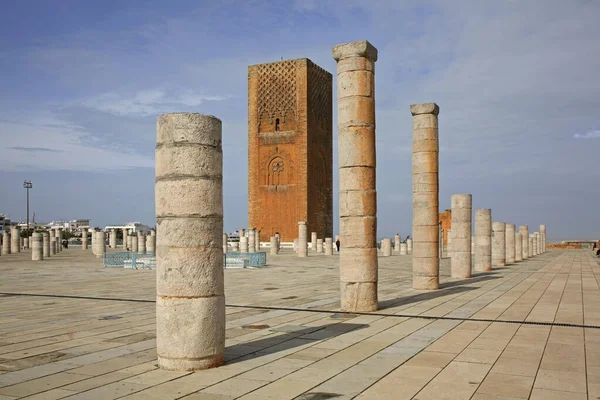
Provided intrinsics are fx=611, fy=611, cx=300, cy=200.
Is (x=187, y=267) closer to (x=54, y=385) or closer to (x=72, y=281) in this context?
(x=54, y=385)

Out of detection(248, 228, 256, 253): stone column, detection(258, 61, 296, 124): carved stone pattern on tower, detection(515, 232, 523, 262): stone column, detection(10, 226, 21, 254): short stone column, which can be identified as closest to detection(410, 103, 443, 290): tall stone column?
detection(515, 232, 523, 262): stone column

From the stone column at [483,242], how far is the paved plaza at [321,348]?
7.41 metres

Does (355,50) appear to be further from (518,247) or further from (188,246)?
(518,247)

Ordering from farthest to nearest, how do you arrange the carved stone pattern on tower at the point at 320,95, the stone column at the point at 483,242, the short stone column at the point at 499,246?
the carved stone pattern on tower at the point at 320,95
the short stone column at the point at 499,246
the stone column at the point at 483,242

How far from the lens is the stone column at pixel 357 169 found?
8953 mm

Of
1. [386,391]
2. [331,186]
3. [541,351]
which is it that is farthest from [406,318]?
[331,186]

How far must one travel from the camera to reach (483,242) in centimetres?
1844

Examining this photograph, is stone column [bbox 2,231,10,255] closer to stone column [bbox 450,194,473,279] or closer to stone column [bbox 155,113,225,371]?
stone column [bbox 450,194,473,279]

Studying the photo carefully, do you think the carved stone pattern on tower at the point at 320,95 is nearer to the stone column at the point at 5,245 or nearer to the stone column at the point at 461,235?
the stone column at the point at 5,245

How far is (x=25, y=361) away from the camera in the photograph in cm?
535

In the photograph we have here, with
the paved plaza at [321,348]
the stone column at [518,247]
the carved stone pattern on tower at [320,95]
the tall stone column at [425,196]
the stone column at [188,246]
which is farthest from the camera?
the carved stone pattern on tower at [320,95]

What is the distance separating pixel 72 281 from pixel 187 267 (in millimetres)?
9474

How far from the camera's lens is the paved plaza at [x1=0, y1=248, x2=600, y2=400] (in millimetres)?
4465

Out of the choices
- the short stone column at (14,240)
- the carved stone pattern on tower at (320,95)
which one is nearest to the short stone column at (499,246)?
the carved stone pattern on tower at (320,95)
